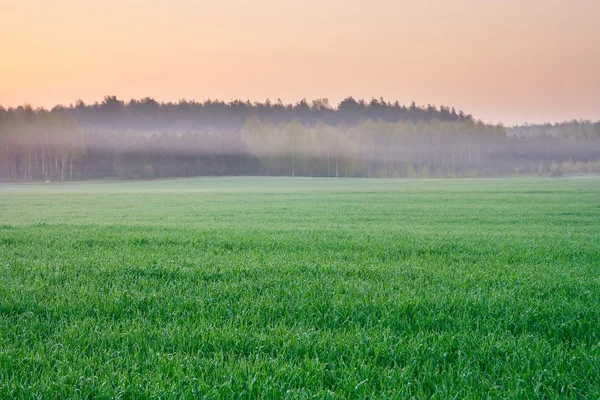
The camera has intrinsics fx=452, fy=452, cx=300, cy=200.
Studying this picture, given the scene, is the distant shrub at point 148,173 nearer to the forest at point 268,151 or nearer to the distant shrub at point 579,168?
the forest at point 268,151

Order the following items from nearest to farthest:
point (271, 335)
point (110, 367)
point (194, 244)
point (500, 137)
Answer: point (110, 367) → point (271, 335) → point (194, 244) → point (500, 137)

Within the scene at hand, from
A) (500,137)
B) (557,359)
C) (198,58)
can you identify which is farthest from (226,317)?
(500,137)

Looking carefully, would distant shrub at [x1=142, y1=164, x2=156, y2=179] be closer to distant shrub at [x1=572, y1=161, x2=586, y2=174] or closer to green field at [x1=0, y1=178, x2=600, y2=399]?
green field at [x1=0, y1=178, x2=600, y2=399]

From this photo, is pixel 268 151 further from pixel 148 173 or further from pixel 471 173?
pixel 471 173

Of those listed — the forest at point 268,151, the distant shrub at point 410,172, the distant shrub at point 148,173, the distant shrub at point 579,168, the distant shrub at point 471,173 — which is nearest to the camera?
the distant shrub at point 148,173

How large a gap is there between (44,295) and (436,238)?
25.3 ft

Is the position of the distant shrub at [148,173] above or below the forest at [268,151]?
below

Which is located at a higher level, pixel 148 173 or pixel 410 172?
pixel 148 173

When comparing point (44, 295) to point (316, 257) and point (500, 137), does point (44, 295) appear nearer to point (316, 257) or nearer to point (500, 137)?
point (316, 257)

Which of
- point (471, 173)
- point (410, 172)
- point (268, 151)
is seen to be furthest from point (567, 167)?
point (268, 151)

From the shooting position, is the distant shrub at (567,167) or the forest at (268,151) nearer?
the forest at (268,151)

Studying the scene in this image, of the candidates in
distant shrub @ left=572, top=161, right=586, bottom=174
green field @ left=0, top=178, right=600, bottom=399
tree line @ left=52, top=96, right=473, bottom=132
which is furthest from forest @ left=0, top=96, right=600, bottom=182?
green field @ left=0, top=178, right=600, bottom=399

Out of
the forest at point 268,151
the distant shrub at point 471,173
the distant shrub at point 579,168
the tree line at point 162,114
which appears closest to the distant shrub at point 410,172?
the forest at point 268,151

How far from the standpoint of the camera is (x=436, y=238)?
10016 millimetres
